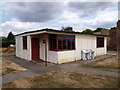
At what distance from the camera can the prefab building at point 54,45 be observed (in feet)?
25.8

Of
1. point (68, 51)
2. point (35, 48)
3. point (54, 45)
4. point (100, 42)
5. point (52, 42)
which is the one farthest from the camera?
point (100, 42)

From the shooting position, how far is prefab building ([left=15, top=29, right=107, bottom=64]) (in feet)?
25.8

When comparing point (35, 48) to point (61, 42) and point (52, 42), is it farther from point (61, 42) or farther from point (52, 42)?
point (61, 42)

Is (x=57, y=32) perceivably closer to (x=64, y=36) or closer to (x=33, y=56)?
(x=64, y=36)

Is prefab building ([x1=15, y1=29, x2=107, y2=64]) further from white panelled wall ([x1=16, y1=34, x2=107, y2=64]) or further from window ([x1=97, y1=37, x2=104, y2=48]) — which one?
window ([x1=97, y1=37, x2=104, y2=48])

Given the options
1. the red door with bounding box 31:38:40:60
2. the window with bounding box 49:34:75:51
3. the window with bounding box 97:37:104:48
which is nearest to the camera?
the window with bounding box 49:34:75:51

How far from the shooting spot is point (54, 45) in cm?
803

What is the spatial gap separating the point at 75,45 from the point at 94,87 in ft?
18.9

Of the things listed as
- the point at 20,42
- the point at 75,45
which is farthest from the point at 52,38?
the point at 20,42

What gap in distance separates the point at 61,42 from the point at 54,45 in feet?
2.11

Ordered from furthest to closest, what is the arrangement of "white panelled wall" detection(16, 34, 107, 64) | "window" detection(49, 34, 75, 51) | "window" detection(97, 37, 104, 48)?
"window" detection(97, 37, 104, 48), "white panelled wall" detection(16, 34, 107, 64), "window" detection(49, 34, 75, 51)

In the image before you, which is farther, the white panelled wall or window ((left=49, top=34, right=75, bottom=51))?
the white panelled wall

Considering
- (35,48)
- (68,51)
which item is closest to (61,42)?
(68,51)

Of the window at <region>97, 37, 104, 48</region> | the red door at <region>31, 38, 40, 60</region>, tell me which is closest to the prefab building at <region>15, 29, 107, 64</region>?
A: the red door at <region>31, 38, 40, 60</region>
